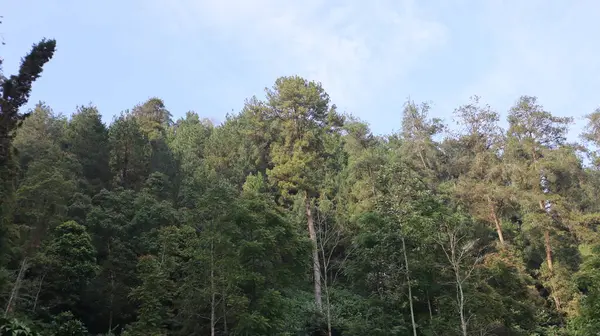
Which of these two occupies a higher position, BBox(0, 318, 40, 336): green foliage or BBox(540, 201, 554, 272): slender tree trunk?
BBox(540, 201, 554, 272): slender tree trunk

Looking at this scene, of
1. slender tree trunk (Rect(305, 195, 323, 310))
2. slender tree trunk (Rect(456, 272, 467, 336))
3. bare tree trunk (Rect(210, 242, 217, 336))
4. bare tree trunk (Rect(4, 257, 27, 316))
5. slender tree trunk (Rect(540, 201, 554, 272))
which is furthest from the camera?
slender tree trunk (Rect(540, 201, 554, 272))

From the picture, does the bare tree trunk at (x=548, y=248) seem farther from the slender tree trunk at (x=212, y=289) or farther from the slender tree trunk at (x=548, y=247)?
the slender tree trunk at (x=212, y=289)

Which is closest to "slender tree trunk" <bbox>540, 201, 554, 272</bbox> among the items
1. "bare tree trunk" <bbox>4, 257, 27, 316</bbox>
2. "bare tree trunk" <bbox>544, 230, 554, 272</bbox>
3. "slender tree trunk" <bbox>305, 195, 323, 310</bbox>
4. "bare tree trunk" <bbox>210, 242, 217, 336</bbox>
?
"bare tree trunk" <bbox>544, 230, 554, 272</bbox>

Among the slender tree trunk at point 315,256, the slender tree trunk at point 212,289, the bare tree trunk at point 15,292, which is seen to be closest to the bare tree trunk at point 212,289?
the slender tree trunk at point 212,289

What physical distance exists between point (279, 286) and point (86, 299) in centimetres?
839

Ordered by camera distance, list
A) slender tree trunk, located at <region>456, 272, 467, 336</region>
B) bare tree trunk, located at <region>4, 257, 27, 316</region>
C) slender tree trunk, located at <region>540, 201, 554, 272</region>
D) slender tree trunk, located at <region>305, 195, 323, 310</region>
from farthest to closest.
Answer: slender tree trunk, located at <region>540, 201, 554, 272</region> → slender tree trunk, located at <region>305, 195, 323, 310</region> → slender tree trunk, located at <region>456, 272, 467, 336</region> → bare tree trunk, located at <region>4, 257, 27, 316</region>

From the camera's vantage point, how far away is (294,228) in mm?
20641

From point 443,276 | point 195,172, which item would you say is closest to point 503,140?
point 443,276

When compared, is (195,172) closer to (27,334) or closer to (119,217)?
(119,217)

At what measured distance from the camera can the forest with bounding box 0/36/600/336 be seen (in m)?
15.6

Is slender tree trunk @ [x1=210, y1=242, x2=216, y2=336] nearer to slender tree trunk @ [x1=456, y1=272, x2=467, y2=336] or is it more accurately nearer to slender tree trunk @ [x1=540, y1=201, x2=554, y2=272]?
slender tree trunk @ [x1=456, y1=272, x2=467, y2=336]

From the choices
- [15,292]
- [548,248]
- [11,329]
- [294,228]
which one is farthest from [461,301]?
[15,292]

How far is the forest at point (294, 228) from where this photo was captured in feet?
51.1

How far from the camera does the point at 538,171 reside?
79.0 ft
